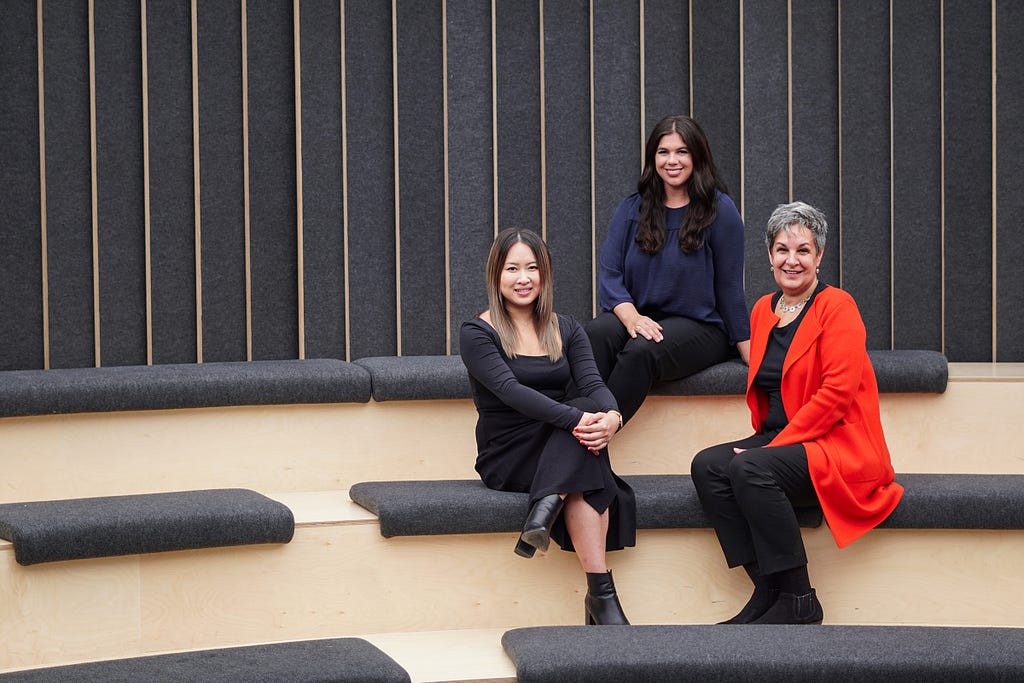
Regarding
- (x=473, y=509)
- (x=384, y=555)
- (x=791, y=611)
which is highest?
(x=473, y=509)

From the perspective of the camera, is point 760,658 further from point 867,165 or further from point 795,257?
point 867,165

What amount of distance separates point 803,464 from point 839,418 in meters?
0.14

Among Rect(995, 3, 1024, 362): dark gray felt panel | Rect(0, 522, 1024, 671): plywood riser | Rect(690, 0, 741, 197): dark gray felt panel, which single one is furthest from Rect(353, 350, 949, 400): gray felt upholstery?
Rect(690, 0, 741, 197): dark gray felt panel

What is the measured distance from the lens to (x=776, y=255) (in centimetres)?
284

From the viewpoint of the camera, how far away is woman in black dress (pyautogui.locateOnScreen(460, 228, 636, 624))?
8.59ft

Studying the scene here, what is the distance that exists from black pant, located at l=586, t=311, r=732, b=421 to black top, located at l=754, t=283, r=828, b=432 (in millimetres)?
268

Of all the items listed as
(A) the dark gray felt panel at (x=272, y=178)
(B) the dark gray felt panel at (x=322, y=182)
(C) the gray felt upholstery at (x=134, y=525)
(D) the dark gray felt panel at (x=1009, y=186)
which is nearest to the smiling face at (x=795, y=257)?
(C) the gray felt upholstery at (x=134, y=525)

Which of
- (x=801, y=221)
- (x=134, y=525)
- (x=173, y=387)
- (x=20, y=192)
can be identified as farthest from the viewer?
(x=20, y=192)

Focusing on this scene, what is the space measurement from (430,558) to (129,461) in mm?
838

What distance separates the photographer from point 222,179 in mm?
3611

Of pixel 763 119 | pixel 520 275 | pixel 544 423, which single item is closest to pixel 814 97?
pixel 763 119

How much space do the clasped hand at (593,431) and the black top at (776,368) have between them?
47 centimetres

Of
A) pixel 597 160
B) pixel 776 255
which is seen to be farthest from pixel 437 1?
pixel 776 255

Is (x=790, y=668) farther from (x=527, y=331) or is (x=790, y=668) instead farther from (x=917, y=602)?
(x=527, y=331)
